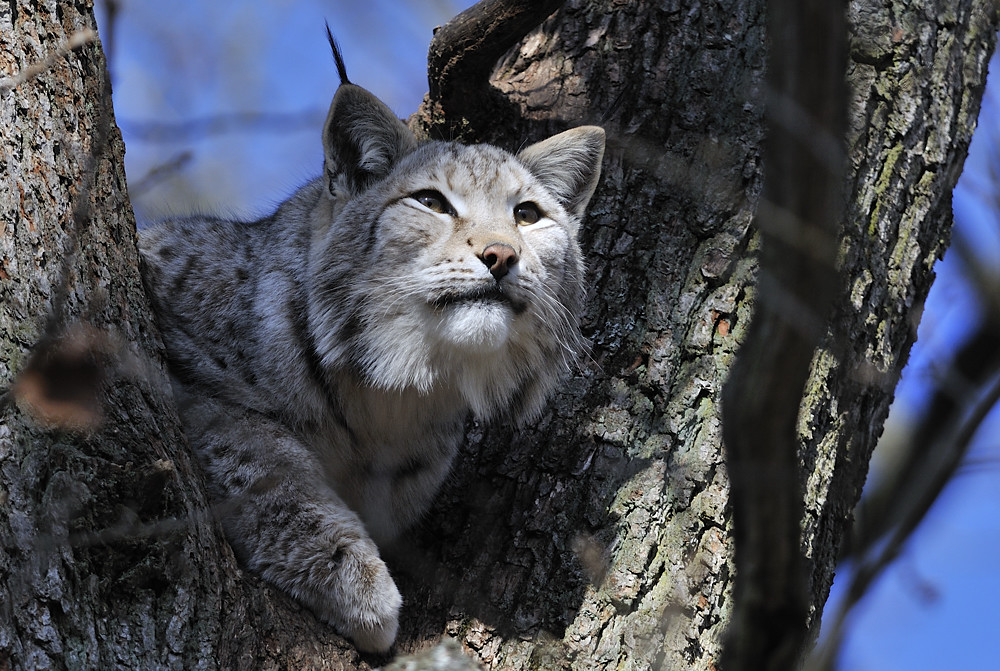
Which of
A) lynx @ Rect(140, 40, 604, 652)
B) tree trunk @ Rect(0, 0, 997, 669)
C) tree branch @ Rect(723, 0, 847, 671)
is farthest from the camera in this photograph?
lynx @ Rect(140, 40, 604, 652)

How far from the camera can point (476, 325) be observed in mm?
3418

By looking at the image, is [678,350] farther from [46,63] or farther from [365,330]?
[46,63]

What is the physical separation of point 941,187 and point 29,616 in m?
3.37

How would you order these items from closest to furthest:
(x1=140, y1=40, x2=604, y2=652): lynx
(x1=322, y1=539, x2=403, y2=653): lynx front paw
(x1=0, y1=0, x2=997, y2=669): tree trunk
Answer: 1. (x1=0, y1=0, x2=997, y2=669): tree trunk
2. (x1=322, y1=539, x2=403, y2=653): lynx front paw
3. (x1=140, y1=40, x2=604, y2=652): lynx

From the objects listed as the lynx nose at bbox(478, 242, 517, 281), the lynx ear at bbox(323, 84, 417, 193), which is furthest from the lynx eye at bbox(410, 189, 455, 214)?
the lynx nose at bbox(478, 242, 517, 281)

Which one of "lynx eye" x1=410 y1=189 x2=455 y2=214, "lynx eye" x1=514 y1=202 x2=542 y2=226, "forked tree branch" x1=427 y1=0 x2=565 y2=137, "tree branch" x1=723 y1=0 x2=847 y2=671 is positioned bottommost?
"tree branch" x1=723 y1=0 x2=847 y2=671

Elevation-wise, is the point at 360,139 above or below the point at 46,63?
above

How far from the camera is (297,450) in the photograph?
11.6 feet

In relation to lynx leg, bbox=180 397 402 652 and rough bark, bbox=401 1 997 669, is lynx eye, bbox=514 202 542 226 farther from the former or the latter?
lynx leg, bbox=180 397 402 652

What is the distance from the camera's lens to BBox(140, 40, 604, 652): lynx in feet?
11.1

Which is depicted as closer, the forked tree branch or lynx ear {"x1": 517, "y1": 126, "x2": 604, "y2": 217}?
the forked tree branch

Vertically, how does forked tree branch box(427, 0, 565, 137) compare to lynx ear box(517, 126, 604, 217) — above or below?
above

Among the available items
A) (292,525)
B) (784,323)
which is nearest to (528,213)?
(292,525)

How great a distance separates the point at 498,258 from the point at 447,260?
0.63ft
